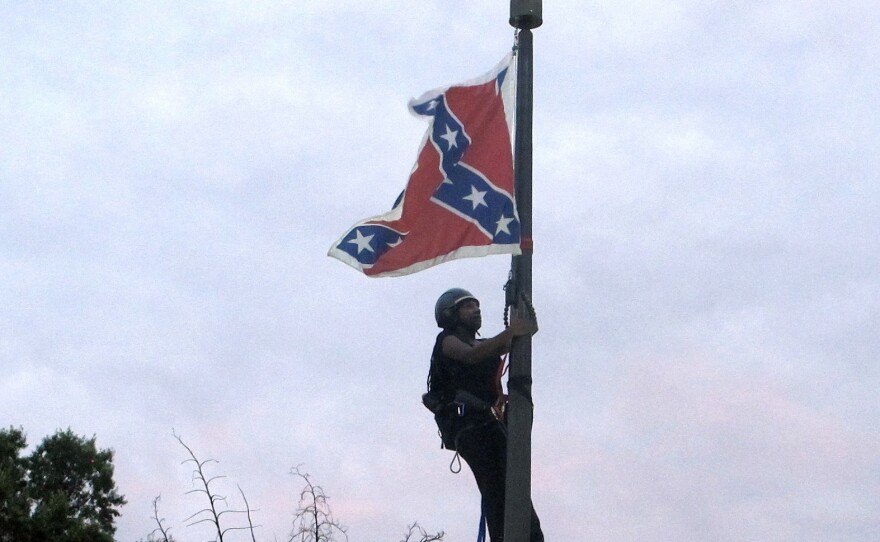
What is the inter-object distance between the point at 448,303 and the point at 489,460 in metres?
1.01

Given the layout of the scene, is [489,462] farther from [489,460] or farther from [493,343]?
[493,343]

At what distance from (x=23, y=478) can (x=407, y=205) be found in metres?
25.1

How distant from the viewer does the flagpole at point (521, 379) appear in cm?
723

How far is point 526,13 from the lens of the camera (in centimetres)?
786

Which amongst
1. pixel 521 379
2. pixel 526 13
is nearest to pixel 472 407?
pixel 521 379

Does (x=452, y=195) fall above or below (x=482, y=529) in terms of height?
above

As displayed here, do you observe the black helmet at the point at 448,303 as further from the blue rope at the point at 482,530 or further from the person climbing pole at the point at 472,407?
the blue rope at the point at 482,530

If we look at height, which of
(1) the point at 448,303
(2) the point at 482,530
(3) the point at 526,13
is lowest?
(2) the point at 482,530

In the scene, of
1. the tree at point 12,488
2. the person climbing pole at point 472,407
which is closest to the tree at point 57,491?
the tree at point 12,488

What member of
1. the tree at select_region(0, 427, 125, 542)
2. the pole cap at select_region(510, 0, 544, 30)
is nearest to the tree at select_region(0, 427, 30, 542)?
the tree at select_region(0, 427, 125, 542)

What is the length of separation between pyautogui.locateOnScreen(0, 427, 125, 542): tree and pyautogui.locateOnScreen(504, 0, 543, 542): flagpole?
22.5 m

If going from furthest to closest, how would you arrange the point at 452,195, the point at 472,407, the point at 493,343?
the point at 472,407, the point at 452,195, the point at 493,343

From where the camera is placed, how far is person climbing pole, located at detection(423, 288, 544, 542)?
8172mm

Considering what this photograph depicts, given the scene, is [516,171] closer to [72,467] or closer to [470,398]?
[470,398]
